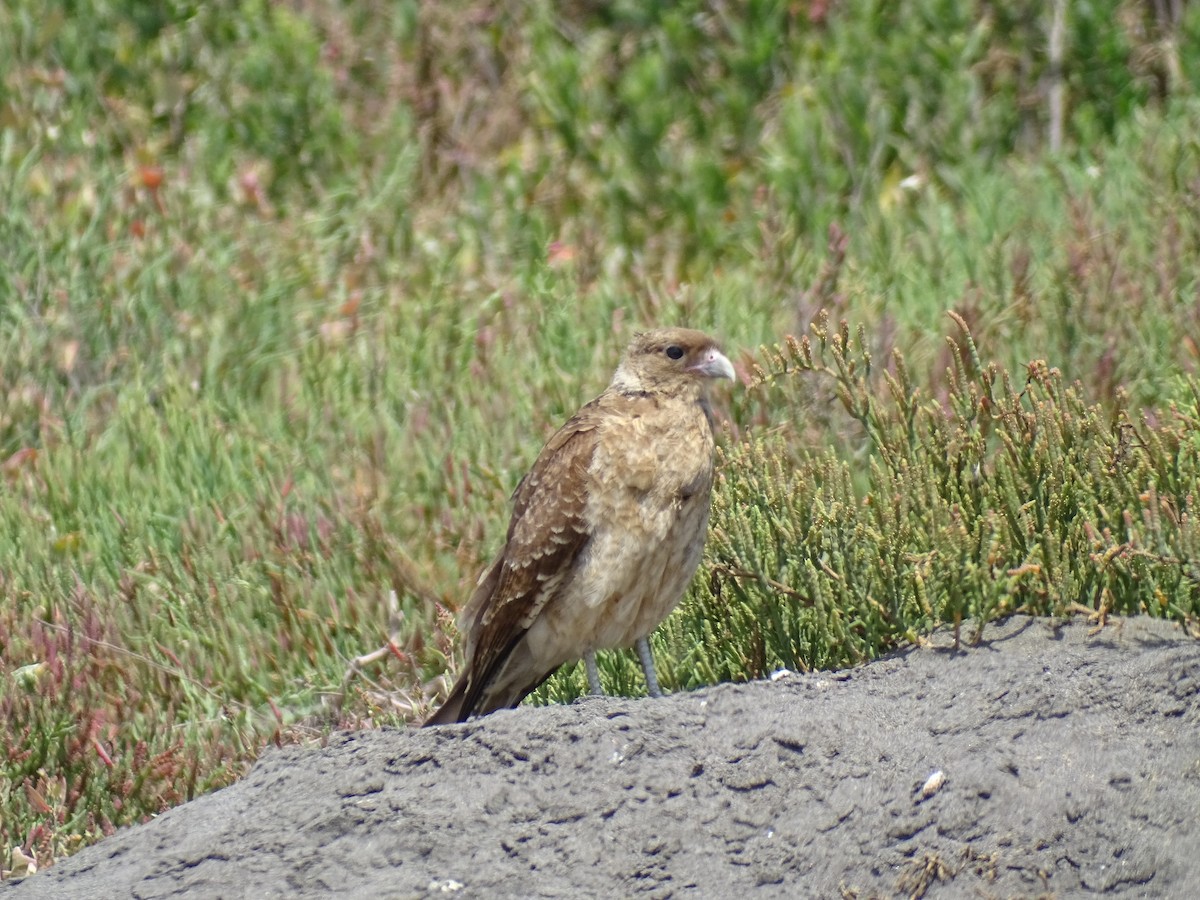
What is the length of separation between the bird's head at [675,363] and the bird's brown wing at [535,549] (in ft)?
0.83

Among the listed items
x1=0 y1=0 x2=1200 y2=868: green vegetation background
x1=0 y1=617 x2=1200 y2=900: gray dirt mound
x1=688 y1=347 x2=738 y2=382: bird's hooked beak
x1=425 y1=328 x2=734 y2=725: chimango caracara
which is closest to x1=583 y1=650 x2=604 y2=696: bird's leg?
x1=425 y1=328 x2=734 y2=725: chimango caracara

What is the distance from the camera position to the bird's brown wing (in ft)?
17.0

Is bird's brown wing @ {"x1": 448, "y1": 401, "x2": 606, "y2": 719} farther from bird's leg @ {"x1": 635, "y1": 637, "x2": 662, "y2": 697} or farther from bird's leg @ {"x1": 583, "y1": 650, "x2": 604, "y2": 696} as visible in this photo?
bird's leg @ {"x1": 635, "y1": 637, "x2": 662, "y2": 697}

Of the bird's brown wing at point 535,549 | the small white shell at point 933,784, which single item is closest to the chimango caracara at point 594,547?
the bird's brown wing at point 535,549

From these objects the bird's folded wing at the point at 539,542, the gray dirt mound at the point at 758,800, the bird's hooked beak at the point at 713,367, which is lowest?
the gray dirt mound at the point at 758,800

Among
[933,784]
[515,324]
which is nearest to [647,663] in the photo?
[933,784]

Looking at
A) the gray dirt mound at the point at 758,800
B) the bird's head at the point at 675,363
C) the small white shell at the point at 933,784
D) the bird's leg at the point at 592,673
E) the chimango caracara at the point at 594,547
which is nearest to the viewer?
the gray dirt mound at the point at 758,800

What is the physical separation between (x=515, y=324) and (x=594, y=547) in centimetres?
313

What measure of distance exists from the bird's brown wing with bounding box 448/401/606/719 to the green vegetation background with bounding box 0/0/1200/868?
47cm

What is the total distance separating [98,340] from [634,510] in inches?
152

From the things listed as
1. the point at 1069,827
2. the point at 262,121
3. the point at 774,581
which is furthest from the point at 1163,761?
the point at 262,121

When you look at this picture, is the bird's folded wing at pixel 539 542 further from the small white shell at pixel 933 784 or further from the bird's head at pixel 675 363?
the small white shell at pixel 933 784

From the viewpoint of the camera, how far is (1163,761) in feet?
13.1

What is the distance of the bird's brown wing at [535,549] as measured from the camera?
5.18 m
